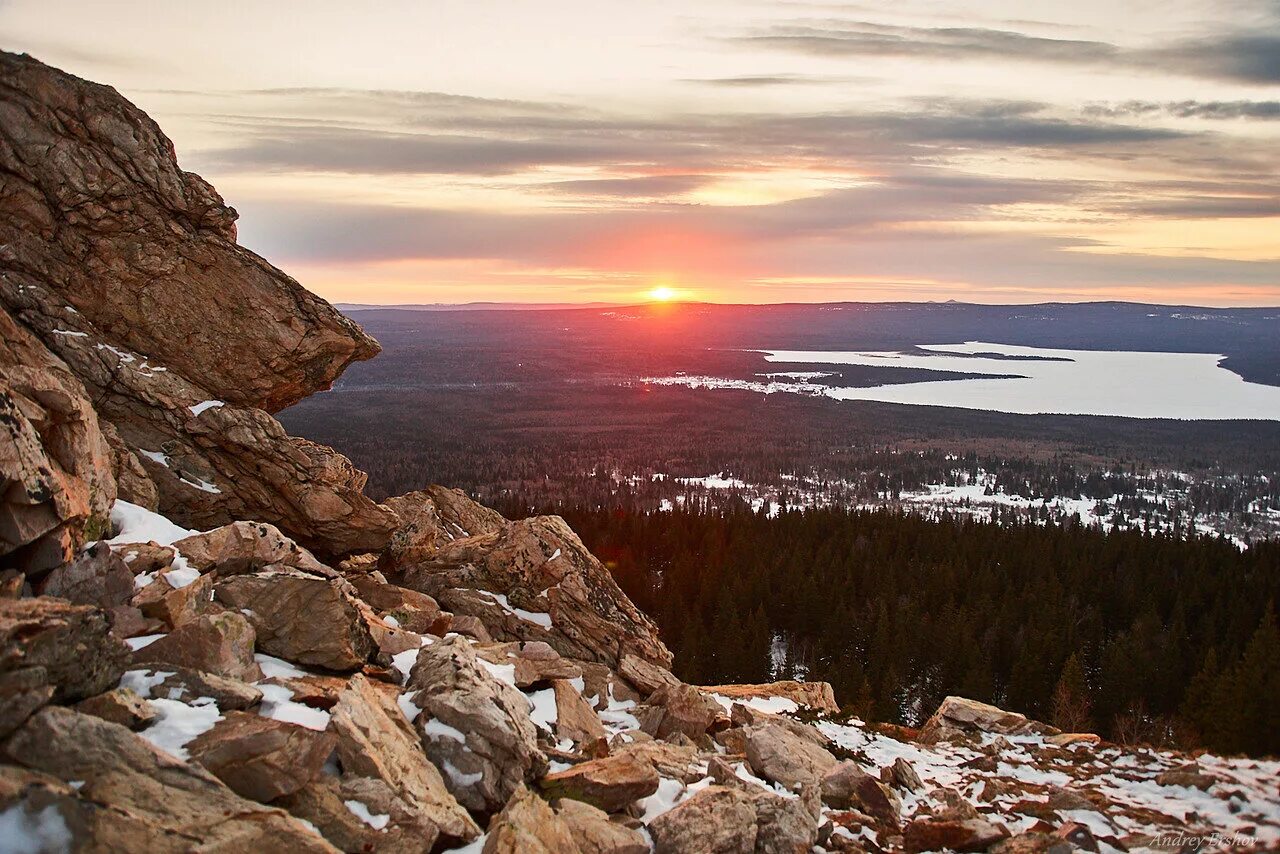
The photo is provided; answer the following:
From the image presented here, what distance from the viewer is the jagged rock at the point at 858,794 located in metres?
19.1

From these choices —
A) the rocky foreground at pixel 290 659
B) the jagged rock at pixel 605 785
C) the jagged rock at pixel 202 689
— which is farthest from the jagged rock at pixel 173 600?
the jagged rock at pixel 605 785

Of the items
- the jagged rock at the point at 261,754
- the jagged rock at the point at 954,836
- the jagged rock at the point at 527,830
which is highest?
the jagged rock at the point at 261,754

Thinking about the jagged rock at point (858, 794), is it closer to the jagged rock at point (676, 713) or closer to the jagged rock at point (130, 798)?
the jagged rock at point (676, 713)

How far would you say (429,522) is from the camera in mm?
35250

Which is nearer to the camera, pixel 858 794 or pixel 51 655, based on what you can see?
pixel 51 655

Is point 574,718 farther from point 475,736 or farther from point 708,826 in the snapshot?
point 708,826

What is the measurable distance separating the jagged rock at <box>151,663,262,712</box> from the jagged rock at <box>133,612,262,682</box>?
53 cm

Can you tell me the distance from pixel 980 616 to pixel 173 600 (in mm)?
66631

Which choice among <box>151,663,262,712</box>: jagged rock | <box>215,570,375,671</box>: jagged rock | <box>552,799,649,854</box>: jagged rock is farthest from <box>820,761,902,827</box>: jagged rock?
<box>151,663,262,712</box>: jagged rock

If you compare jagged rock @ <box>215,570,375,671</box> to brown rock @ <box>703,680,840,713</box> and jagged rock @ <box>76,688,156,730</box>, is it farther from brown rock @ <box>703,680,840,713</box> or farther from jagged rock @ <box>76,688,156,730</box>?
brown rock @ <box>703,680,840,713</box>

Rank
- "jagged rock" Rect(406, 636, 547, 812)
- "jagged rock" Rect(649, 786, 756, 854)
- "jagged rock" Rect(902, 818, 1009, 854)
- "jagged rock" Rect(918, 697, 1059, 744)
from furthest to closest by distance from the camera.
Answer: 1. "jagged rock" Rect(918, 697, 1059, 744)
2. "jagged rock" Rect(902, 818, 1009, 854)
3. "jagged rock" Rect(406, 636, 547, 812)
4. "jagged rock" Rect(649, 786, 756, 854)

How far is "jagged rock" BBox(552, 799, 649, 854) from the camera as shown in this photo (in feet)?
45.1

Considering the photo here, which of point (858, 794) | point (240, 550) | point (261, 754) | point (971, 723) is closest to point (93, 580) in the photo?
point (240, 550)

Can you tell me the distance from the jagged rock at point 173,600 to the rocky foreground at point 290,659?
10cm
